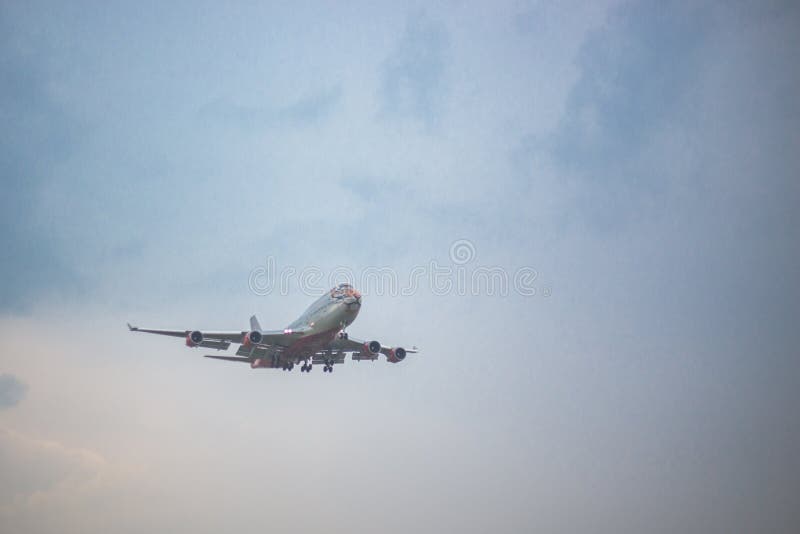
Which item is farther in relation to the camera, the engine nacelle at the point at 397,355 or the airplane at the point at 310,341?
the engine nacelle at the point at 397,355

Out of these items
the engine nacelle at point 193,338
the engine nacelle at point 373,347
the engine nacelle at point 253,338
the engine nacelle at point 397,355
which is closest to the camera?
the engine nacelle at point 193,338

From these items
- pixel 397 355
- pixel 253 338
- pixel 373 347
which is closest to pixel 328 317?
pixel 253 338

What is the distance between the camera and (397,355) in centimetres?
8406

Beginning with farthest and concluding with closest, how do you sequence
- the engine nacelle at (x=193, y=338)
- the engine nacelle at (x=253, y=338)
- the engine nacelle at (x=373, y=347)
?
the engine nacelle at (x=373, y=347), the engine nacelle at (x=253, y=338), the engine nacelle at (x=193, y=338)

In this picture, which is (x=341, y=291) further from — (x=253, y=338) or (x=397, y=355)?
(x=397, y=355)

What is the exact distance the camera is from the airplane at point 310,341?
71.6m

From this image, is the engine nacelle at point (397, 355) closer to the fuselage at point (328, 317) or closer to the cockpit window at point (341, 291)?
the fuselage at point (328, 317)

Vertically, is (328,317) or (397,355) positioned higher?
(397,355)

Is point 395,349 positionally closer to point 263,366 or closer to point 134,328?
point 263,366

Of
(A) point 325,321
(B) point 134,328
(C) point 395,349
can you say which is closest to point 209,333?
(B) point 134,328

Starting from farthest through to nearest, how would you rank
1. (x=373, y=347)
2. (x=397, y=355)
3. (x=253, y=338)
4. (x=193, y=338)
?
(x=397, y=355) → (x=373, y=347) → (x=253, y=338) → (x=193, y=338)

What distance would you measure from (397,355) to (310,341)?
42.9 feet

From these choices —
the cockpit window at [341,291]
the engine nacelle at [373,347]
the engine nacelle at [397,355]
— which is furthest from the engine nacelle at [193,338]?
the engine nacelle at [397,355]

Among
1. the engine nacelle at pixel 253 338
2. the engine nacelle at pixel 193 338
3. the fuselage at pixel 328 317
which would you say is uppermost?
the fuselage at pixel 328 317
